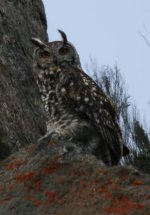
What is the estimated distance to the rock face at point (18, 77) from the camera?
5812 millimetres

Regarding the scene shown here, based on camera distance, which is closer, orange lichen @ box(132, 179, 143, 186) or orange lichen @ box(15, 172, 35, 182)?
orange lichen @ box(132, 179, 143, 186)

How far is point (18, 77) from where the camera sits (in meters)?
6.42

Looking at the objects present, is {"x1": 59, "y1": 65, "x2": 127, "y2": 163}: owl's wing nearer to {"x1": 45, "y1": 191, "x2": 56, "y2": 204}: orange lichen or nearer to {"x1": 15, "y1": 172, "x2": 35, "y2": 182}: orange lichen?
{"x1": 15, "y1": 172, "x2": 35, "y2": 182}: orange lichen

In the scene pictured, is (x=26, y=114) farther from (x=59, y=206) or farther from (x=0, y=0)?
(x=59, y=206)

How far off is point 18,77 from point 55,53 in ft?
2.47

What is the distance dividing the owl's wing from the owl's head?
22 centimetres

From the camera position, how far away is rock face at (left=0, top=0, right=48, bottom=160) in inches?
229

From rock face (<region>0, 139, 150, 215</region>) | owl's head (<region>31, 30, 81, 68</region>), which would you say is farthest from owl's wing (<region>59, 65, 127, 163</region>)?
rock face (<region>0, 139, 150, 215</region>)

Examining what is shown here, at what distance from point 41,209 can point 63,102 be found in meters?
1.77

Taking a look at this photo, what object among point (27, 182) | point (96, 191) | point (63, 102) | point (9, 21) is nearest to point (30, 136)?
point (63, 102)

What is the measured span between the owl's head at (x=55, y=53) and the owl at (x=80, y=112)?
6 centimetres

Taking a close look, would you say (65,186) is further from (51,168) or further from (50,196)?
(51,168)

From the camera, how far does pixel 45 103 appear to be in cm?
544

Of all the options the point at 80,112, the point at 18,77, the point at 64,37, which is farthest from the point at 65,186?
the point at 18,77
